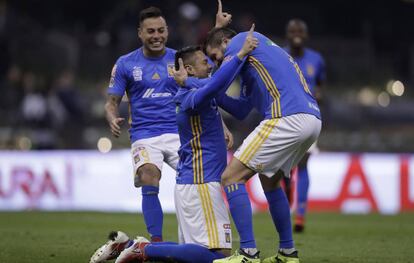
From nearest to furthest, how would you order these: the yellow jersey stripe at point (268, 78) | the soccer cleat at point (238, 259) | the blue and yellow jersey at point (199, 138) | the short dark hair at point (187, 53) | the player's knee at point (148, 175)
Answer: the soccer cleat at point (238, 259)
the blue and yellow jersey at point (199, 138)
the yellow jersey stripe at point (268, 78)
the short dark hair at point (187, 53)
the player's knee at point (148, 175)

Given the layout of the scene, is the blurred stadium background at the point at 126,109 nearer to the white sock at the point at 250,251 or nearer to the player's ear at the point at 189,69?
the white sock at the point at 250,251

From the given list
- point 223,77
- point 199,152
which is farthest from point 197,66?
point 199,152

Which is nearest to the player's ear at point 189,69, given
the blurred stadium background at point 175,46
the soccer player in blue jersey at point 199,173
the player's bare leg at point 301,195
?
the soccer player in blue jersey at point 199,173

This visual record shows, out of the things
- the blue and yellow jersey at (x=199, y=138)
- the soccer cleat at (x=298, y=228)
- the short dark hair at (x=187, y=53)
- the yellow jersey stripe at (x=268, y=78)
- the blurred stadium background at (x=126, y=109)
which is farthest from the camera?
the blurred stadium background at (x=126, y=109)

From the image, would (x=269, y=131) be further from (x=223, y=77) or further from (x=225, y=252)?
(x=225, y=252)

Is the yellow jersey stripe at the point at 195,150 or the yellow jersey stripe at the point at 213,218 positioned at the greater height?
the yellow jersey stripe at the point at 195,150

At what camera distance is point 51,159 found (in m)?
17.2

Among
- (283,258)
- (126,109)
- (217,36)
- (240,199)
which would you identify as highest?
(126,109)

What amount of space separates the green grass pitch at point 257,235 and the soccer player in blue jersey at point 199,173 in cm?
121

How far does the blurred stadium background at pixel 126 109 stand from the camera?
17.0 meters

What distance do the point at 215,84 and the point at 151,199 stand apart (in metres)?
1.97

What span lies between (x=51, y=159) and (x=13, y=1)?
6.45m

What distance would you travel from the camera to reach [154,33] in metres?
9.27

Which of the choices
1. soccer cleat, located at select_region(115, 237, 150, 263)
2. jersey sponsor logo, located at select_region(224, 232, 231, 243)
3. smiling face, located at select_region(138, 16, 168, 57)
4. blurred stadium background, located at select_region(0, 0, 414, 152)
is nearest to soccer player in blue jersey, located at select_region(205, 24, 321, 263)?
jersey sponsor logo, located at select_region(224, 232, 231, 243)
